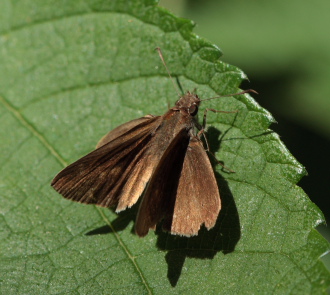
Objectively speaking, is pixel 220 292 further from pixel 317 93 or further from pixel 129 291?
pixel 317 93

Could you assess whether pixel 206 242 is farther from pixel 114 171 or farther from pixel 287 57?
pixel 287 57

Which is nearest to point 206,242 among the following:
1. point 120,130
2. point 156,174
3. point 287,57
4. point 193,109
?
point 156,174

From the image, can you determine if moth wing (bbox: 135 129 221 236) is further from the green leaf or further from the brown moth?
the green leaf

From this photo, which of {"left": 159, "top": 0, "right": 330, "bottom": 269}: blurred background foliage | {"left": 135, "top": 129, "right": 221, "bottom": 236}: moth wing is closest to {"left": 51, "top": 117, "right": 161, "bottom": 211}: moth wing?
{"left": 135, "top": 129, "right": 221, "bottom": 236}: moth wing

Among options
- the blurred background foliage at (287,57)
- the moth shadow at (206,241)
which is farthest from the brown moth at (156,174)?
the blurred background foliage at (287,57)

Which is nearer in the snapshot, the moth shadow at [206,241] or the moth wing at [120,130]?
the moth shadow at [206,241]

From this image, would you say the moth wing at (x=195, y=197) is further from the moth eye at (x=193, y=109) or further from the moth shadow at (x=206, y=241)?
the moth eye at (x=193, y=109)

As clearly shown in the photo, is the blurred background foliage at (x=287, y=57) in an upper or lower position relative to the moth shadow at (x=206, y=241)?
upper
